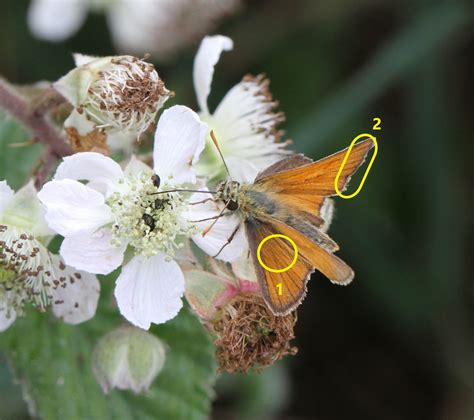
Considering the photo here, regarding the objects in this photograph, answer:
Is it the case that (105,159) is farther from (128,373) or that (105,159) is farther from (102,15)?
(102,15)

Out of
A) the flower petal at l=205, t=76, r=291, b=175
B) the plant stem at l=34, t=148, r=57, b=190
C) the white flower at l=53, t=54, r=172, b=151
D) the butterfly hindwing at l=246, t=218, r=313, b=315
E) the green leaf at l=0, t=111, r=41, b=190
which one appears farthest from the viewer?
the green leaf at l=0, t=111, r=41, b=190

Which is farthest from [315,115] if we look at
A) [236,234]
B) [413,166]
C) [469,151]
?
[236,234]

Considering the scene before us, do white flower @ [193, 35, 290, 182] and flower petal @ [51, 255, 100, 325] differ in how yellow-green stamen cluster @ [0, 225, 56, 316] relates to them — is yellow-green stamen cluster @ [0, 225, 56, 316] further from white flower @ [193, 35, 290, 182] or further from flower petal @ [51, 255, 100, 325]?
white flower @ [193, 35, 290, 182]

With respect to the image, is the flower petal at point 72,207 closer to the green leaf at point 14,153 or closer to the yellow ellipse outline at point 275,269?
the yellow ellipse outline at point 275,269

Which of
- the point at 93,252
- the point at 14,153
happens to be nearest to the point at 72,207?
the point at 93,252

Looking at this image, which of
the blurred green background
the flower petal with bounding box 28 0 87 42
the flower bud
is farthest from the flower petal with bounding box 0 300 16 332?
the flower petal with bounding box 28 0 87 42

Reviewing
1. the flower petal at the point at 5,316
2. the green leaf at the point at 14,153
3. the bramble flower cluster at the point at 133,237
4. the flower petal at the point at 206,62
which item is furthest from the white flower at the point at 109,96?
the green leaf at the point at 14,153
